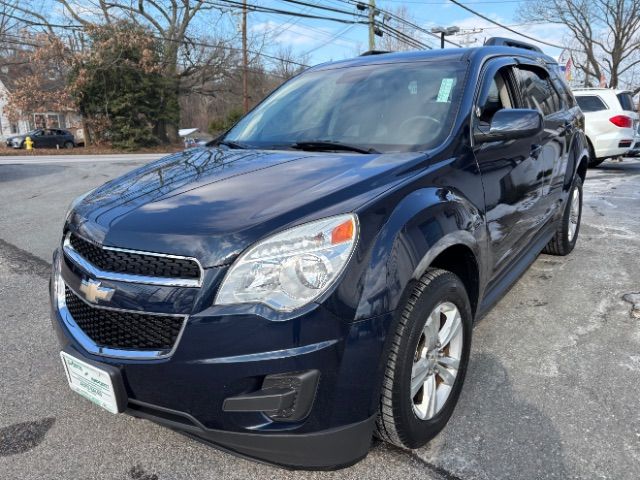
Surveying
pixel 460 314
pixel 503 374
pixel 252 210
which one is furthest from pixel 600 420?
pixel 252 210

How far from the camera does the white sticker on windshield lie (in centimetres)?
278

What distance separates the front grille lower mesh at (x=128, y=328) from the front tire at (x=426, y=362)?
0.80 metres

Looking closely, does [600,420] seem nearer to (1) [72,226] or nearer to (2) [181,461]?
(2) [181,461]

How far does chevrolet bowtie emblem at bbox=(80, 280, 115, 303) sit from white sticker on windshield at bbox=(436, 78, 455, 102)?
1.95 meters

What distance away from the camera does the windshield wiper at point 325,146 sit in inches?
103

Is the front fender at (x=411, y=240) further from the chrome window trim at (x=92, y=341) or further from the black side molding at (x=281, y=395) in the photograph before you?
the chrome window trim at (x=92, y=341)

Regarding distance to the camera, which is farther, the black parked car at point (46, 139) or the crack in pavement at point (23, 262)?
the black parked car at point (46, 139)

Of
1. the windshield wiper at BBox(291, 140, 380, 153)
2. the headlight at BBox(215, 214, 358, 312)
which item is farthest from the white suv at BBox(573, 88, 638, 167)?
the headlight at BBox(215, 214, 358, 312)

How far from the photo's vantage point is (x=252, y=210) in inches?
74.7

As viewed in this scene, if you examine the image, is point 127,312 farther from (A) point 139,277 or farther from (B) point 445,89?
(B) point 445,89

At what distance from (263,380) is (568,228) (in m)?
3.93

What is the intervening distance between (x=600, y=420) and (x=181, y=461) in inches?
75.3

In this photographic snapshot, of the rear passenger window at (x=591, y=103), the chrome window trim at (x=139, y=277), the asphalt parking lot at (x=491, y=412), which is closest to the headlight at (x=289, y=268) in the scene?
the chrome window trim at (x=139, y=277)

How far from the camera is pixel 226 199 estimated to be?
204cm
